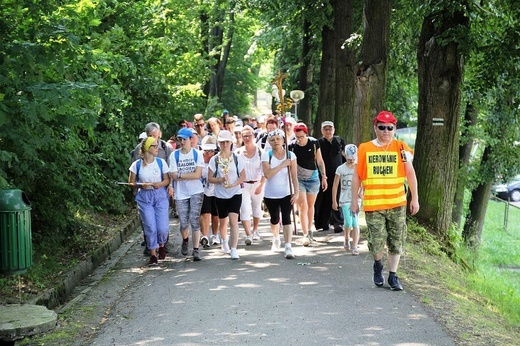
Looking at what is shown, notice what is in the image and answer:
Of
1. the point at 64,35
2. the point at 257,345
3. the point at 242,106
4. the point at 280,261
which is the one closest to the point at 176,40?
the point at 280,261

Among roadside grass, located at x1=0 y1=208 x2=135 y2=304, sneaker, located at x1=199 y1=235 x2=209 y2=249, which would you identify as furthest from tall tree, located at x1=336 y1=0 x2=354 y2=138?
sneaker, located at x1=199 y1=235 x2=209 y2=249

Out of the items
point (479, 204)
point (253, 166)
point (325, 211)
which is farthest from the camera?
point (479, 204)

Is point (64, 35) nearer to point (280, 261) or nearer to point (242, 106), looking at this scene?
point (280, 261)

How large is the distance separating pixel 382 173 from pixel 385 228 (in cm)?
67

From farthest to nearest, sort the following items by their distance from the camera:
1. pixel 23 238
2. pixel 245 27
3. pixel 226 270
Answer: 1. pixel 245 27
2. pixel 226 270
3. pixel 23 238

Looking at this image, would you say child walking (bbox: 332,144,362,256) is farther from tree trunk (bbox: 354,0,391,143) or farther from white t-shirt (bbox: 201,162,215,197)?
tree trunk (bbox: 354,0,391,143)

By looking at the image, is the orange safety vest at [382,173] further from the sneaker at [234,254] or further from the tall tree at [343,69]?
the tall tree at [343,69]

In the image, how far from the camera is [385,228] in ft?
33.0

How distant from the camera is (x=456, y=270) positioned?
13.5m

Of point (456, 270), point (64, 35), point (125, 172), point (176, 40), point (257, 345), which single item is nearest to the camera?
point (257, 345)

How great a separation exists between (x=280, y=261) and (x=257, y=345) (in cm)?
480

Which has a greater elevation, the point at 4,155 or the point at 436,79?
the point at 436,79

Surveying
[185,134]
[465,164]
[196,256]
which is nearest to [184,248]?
[196,256]

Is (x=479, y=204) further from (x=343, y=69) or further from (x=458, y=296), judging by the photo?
(x=458, y=296)
